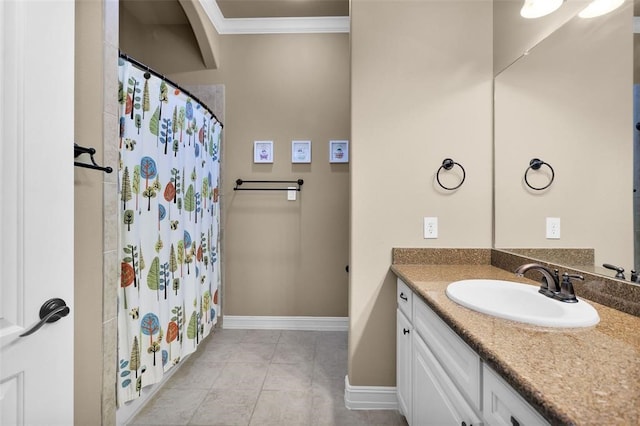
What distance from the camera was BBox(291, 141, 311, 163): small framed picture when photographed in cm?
272

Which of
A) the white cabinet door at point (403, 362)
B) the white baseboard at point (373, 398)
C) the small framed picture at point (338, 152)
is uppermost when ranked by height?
the small framed picture at point (338, 152)

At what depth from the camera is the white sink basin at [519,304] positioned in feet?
2.64

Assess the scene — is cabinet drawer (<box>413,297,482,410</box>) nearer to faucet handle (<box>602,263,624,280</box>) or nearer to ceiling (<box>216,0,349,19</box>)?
faucet handle (<box>602,263,624,280</box>)

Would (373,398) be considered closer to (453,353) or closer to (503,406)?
(453,353)

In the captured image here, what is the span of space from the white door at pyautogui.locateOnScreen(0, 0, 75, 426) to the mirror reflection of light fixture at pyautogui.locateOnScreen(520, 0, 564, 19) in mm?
1936

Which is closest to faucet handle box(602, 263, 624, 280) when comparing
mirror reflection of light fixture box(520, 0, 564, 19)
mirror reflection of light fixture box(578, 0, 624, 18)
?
mirror reflection of light fixture box(578, 0, 624, 18)

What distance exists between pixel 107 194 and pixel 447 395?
1.58m

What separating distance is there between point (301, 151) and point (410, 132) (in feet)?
4.25

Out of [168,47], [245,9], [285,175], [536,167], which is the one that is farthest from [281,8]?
[536,167]

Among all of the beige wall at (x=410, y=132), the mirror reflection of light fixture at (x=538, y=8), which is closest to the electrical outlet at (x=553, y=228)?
the beige wall at (x=410, y=132)

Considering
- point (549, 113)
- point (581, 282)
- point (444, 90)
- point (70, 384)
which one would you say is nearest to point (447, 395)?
point (581, 282)

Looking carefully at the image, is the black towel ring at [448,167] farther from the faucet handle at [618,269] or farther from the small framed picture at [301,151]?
the small framed picture at [301,151]

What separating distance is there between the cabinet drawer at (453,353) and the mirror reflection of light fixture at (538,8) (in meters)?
1.50

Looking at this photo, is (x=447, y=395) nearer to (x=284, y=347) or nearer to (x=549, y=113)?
(x=549, y=113)
